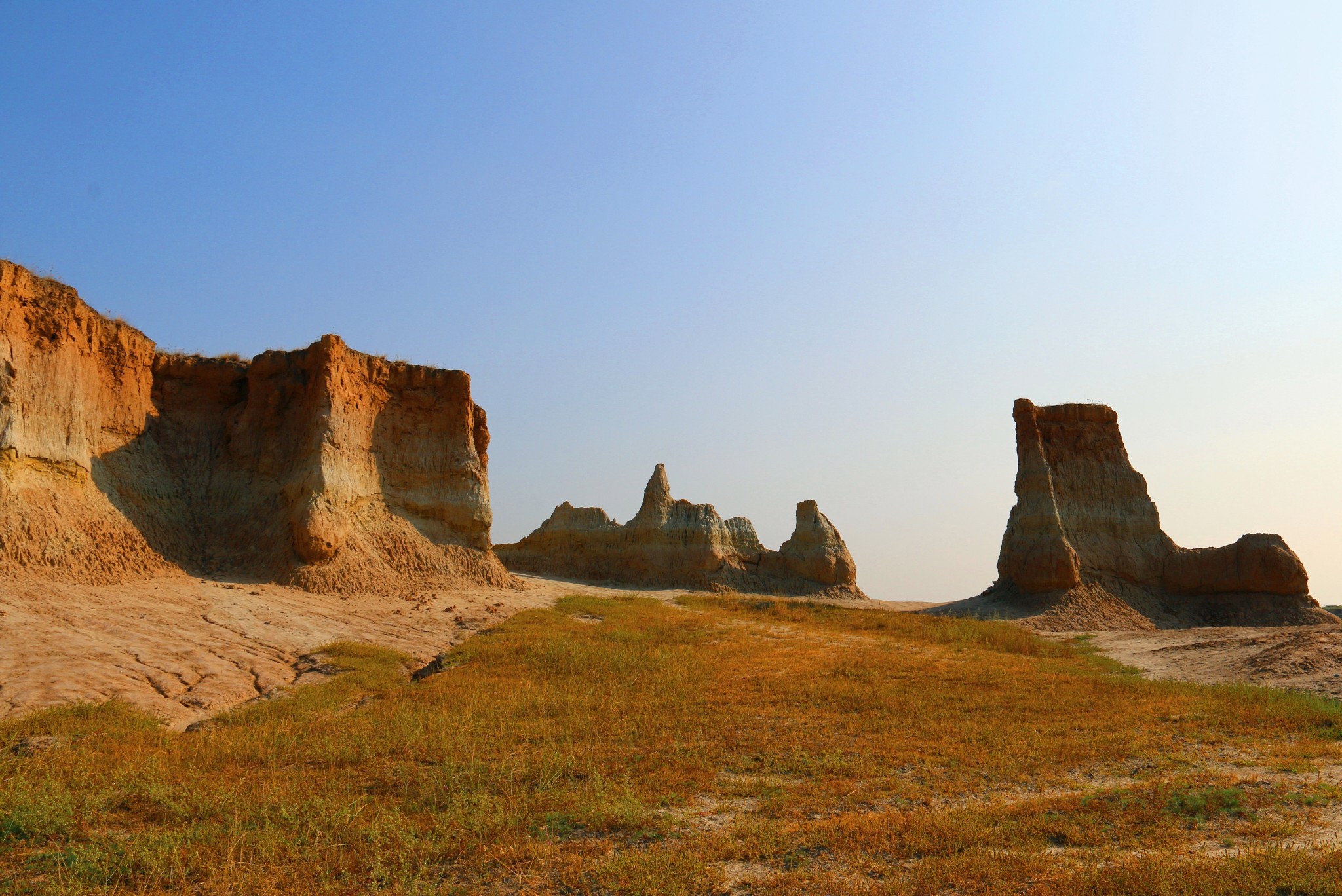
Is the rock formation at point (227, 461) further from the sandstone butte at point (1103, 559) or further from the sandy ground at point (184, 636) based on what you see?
the sandstone butte at point (1103, 559)

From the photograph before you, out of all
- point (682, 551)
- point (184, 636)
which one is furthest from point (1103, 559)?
point (184, 636)

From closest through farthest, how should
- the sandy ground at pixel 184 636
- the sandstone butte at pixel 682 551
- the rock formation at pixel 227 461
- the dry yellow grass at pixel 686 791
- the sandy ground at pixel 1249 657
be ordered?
the dry yellow grass at pixel 686 791, the sandy ground at pixel 184 636, the sandy ground at pixel 1249 657, the rock formation at pixel 227 461, the sandstone butte at pixel 682 551

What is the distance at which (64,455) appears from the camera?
16.9 metres

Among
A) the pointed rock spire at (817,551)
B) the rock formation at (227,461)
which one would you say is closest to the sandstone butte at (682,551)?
the pointed rock spire at (817,551)

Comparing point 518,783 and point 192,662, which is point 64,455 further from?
point 518,783

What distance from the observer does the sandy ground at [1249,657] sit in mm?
13047

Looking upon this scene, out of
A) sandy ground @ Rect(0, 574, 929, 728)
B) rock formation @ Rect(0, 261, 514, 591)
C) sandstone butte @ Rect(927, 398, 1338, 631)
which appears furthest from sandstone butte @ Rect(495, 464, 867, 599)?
sandy ground @ Rect(0, 574, 929, 728)

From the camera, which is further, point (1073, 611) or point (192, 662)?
point (1073, 611)

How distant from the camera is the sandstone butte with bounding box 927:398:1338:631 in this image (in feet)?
91.6

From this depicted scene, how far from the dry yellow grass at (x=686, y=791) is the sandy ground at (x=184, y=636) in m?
1.19

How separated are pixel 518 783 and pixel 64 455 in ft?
50.5

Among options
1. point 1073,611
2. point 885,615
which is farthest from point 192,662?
point 1073,611

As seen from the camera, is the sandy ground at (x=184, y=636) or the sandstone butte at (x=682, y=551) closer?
the sandy ground at (x=184, y=636)

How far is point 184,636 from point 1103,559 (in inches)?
1158
